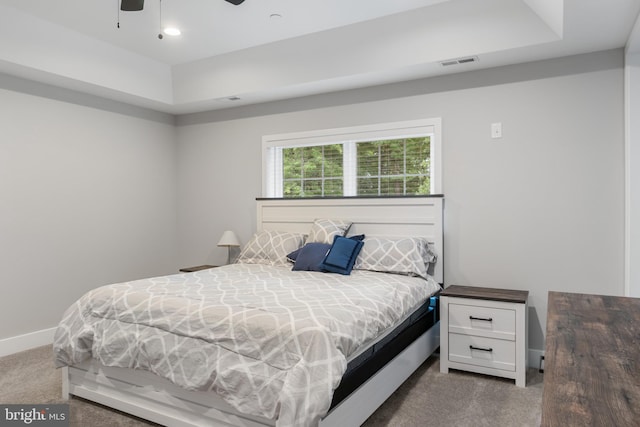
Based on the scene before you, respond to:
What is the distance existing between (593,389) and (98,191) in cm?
436

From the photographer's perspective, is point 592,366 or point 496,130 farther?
point 496,130

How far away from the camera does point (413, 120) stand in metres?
3.75

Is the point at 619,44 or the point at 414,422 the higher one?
the point at 619,44

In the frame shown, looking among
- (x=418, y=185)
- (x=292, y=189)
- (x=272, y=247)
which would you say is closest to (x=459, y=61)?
(x=418, y=185)

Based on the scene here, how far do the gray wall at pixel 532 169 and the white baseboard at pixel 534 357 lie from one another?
0.14ft

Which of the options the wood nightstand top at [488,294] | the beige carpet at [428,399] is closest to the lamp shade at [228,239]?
the beige carpet at [428,399]

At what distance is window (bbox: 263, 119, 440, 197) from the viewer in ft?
12.5

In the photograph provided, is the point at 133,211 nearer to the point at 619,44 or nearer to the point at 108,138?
the point at 108,138

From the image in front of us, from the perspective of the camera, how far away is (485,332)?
3025 millimetres

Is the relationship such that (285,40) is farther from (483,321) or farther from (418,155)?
(483,321)

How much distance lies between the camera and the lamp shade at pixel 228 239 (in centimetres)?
450

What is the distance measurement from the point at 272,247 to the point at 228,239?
0.71m

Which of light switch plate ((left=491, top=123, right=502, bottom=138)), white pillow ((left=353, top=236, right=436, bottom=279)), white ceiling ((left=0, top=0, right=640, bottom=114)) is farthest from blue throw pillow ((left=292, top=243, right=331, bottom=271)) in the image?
light switch plate ((left=491, top=123, right=502, bottom=138))

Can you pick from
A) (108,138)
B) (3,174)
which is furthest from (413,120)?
(3,174)
